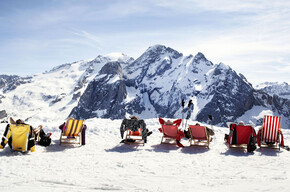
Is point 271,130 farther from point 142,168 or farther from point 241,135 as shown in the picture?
point 142,168

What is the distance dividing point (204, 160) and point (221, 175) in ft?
6.80

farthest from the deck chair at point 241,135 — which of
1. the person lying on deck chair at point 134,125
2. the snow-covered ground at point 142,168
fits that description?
the person lying on deck chair at point 134,125

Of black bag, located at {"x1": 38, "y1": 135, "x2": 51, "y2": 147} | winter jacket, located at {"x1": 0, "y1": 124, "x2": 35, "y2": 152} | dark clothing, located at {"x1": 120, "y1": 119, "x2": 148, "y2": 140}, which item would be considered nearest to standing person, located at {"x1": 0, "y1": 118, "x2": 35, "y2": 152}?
winter jacket, located at {"x1": 0, "y1": 124, "x2": 35, "y2": 152}

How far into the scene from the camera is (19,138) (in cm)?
1092

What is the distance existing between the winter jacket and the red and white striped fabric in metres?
11.3

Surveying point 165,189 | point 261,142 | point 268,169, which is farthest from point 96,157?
point 261,142

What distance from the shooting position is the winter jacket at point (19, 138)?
35.2 feet

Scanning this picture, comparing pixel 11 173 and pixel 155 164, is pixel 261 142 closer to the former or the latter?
pixel 155 164

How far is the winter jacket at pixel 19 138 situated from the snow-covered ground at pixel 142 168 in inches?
11.5

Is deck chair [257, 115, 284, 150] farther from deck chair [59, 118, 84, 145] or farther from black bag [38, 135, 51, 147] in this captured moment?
black bag [38, 135, 51, 147]

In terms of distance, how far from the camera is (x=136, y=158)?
1070 cm

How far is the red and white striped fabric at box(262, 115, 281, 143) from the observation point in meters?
12.8

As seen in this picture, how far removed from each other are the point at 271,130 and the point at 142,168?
25.1 ft

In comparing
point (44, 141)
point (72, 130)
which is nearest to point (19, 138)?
point (44, 141)
